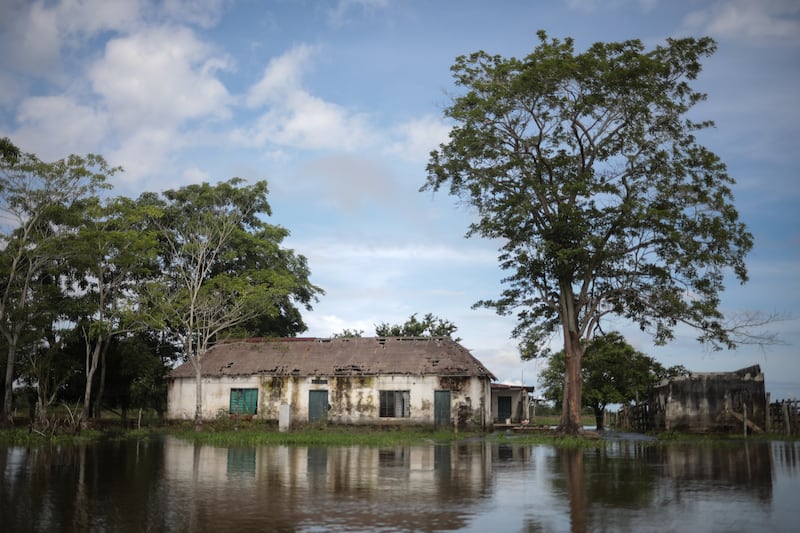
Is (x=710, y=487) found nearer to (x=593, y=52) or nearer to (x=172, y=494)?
(x=172, y=494)

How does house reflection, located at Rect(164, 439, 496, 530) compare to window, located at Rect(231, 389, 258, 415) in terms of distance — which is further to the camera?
window, located at Rect(231, 389, 258, 415)

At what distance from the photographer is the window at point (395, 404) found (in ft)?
123

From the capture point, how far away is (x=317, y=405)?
38250 mm

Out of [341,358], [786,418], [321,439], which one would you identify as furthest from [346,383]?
[786,418]

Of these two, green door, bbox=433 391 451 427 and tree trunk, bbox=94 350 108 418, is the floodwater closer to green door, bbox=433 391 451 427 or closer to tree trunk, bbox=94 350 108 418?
green door, bbox=433 391 451 427

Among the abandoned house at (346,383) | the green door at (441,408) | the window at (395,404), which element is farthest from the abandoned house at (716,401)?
the window at (395,404)

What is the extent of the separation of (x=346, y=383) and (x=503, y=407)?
1262 cm

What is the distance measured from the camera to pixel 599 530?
8.73m

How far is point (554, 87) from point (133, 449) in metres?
21.6

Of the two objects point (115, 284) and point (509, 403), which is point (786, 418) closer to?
point (509, 403)

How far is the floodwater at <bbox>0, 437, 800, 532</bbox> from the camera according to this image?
932cm

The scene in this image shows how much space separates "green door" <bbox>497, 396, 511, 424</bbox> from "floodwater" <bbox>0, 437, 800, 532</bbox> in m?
24.3

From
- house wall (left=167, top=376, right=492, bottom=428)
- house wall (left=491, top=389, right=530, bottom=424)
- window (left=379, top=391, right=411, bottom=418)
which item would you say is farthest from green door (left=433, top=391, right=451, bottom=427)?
house wall (left=491, top=389, right=530, bottom=424)

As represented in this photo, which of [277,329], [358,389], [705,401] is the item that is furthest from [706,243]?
[277,329]
